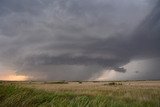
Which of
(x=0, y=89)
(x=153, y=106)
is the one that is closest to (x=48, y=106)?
(x=0, y=89)

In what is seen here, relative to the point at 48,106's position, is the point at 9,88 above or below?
above

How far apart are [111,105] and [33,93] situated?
2.91 metres

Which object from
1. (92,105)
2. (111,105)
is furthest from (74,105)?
(111,105)

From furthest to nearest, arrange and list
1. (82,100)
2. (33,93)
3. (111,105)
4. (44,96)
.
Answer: (33,93) → (44,96) → (82,100) → (111,105)

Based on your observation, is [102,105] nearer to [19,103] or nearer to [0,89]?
[19,103]

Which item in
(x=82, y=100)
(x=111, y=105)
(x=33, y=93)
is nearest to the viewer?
(x=111, y=105)

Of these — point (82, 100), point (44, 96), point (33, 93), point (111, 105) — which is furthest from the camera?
point (33, 93)

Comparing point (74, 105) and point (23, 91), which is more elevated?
point (23, 91)

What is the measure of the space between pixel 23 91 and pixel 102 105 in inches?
114

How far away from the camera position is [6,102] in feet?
25.5

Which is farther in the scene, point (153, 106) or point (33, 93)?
point (33, 93)

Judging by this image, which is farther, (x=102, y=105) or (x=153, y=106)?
(x=153, y=106)

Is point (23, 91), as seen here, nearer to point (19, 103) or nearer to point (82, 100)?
point (19, 103)

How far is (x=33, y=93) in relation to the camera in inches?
344
